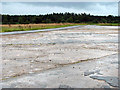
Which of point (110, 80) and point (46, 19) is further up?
point (46, 19)

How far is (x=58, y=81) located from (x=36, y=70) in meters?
1.35

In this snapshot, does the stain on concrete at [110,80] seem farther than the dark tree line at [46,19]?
No

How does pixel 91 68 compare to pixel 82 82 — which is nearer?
pixel 82 82

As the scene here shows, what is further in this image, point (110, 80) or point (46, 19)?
point (46, 19)

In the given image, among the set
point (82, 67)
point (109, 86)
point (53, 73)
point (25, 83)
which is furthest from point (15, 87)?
point (82, 67)

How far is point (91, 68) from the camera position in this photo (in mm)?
6293

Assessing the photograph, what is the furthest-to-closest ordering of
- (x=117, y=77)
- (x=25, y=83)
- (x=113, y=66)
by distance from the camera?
(x=113, y=66) → (x=117, y=77) → (x=25, y=83)

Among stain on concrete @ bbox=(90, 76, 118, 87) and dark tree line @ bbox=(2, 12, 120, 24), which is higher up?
dark tree line @ bbox=(2, 12, 120, 24)

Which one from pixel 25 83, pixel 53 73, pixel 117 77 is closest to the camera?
pixel 25 83

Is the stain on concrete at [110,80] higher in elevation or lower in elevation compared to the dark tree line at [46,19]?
lower

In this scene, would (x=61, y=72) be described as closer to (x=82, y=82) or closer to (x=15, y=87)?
(x=82, y=82)

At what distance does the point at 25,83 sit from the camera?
4773 millimetres

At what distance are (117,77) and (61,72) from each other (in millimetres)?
1628

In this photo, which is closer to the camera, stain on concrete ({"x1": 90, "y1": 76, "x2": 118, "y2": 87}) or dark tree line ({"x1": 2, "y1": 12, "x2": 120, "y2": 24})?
stain on concrete ({"x1": 90, "y1": 76, "x2": 118, "y2": 87})
